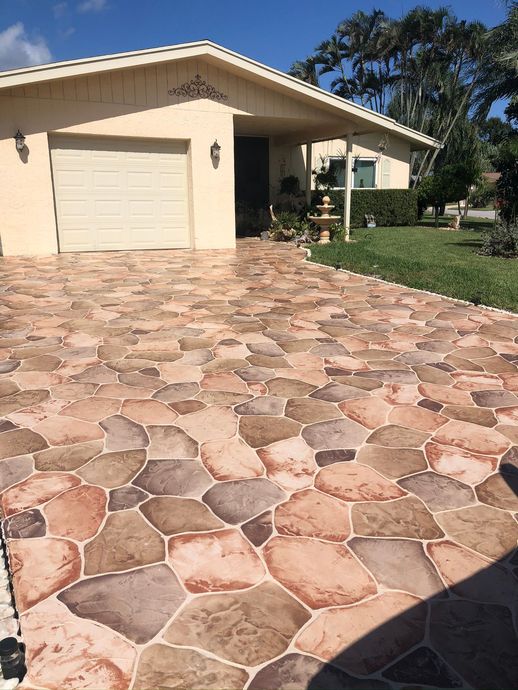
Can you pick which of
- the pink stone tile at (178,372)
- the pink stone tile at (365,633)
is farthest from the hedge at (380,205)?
the pink stone tile at (365,633)

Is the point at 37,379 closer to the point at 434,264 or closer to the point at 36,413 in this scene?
the point at 36,413

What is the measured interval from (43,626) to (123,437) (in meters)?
1.48

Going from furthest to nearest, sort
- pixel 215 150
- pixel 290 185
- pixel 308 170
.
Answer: pixel 290 185, pixel 308 170, pixel 215 150

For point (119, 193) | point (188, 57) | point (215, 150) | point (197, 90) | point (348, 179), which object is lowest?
point (119, 193)

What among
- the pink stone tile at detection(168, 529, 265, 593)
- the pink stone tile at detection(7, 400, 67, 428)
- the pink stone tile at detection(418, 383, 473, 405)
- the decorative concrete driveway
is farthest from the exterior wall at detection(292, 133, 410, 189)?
the pink stone tile at detection(168, 529, 265, 593)

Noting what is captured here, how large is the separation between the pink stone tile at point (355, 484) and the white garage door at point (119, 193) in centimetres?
1055

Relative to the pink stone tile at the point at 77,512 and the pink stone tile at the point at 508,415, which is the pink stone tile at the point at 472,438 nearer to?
the pink stone tile at the point at 508,415

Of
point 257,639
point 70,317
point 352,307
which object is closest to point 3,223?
point 70,317

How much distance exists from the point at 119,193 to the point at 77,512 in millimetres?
10726

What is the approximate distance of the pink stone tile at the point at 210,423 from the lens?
3314 millimetres

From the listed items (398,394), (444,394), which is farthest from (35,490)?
(444,394)

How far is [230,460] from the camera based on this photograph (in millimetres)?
3014

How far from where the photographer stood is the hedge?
17.0 meters

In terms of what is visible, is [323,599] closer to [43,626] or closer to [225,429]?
[43,626]
